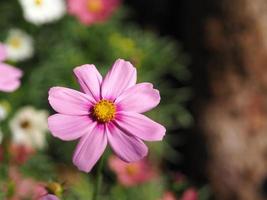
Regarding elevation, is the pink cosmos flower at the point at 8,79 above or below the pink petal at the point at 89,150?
below

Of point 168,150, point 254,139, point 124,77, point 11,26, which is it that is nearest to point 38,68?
point 11,26

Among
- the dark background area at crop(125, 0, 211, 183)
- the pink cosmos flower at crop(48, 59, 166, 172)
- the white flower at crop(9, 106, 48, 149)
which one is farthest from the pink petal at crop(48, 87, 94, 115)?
the dark background area at crop(125, 0, 211, 183)

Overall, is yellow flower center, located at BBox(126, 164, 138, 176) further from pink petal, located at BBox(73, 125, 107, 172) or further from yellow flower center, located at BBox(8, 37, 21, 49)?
pink petal, located at BBox(73, 125, 107, 172)

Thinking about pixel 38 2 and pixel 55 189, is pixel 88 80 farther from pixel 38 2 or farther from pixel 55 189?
pixel 38 2

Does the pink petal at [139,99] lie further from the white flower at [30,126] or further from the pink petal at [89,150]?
the white flower at [30,126]

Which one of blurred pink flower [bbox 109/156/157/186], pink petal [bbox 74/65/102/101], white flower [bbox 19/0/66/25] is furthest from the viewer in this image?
white flower [bbox 19/0/66/25]

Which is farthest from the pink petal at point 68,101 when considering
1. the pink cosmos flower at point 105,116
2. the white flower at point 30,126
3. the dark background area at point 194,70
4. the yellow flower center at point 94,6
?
the dark background area at point 194,70
